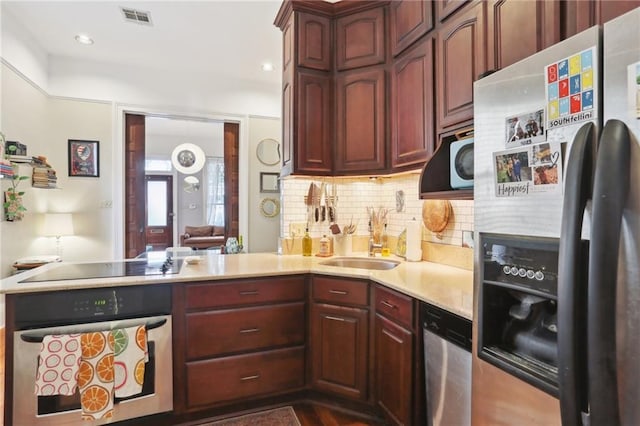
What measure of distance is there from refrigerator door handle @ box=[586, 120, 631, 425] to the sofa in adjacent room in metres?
7.32

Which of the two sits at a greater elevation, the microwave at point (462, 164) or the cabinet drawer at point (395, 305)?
the microwave at point (462, 164)

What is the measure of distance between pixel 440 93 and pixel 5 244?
411cm

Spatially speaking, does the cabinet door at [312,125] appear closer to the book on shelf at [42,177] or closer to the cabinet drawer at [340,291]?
the cabinet drawer at [340,291]

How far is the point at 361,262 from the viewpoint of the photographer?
2.67m

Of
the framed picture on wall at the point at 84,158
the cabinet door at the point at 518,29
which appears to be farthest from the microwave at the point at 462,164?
the framed picture on wall at the point at 84,158

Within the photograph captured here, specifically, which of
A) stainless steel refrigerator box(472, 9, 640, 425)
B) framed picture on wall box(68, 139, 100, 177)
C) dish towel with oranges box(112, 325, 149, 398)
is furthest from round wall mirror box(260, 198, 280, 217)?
stainless steel refrigerator box(472, 9, 640, 425)

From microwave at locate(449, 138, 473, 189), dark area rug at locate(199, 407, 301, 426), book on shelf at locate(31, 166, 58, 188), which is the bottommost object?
dark area rug at locate(199, 407, 301, 426)

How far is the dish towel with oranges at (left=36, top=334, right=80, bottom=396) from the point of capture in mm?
1675

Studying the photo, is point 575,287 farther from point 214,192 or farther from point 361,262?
point 214,192

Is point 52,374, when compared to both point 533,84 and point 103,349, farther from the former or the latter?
point 533,84

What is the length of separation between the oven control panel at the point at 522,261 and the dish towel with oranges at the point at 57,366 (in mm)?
1952

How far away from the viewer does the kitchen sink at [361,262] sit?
8.37 feet

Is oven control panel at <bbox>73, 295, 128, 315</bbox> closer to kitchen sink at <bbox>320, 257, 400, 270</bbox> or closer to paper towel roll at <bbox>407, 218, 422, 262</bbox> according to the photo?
kitchen sink at <bbox>320, 257, 400, 270</bbox>

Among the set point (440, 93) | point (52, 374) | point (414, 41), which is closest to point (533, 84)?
point (440, 93)
